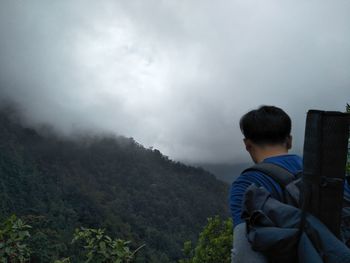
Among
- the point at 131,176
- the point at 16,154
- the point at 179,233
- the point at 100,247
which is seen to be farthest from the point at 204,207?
the point at 100,247

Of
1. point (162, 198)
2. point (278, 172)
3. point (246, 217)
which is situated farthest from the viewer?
point (162, 198)

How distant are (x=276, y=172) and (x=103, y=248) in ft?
5.69

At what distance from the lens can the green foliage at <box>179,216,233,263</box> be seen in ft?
38.3

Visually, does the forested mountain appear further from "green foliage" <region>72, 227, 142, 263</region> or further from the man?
the man

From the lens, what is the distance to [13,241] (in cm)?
289

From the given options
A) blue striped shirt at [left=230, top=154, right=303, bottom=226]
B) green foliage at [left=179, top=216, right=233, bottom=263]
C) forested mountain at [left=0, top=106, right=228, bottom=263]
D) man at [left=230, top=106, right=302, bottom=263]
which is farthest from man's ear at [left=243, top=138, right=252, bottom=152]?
forested mountain at [left=0, top=106, right=228, bottom=263]

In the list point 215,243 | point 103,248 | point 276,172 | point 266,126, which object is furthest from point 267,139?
point 215,243

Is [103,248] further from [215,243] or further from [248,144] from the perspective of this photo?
[215,243]

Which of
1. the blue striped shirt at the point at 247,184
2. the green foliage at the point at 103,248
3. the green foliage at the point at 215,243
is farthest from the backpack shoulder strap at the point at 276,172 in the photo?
the green foliage at the point at 215,243

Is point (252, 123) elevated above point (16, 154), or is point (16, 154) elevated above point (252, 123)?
point (16, 154)

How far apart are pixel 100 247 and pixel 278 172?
5.79ft

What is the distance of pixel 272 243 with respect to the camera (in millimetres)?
1336

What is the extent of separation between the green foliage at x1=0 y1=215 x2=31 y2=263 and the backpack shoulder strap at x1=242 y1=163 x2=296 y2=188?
6.14 ft

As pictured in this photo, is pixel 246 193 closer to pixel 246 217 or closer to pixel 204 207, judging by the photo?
pixel 246 217
